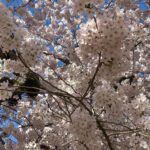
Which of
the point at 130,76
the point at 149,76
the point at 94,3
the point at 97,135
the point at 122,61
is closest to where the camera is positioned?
the point at 94,3

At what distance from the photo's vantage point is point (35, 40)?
449cm

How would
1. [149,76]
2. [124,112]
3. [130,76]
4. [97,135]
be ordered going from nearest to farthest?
[97,135] < [124,112] < [130,76] < [149,76]

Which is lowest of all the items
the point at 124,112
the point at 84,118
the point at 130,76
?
the point at 84,118

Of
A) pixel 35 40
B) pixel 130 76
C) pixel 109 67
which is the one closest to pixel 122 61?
pixel 109 67

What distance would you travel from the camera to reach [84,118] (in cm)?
452

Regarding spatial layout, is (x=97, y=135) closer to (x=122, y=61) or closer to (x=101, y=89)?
(x=101, y=89)

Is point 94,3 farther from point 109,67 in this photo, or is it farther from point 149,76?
point 149,76

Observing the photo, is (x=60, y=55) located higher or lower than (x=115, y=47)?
higher

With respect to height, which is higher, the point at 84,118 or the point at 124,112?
the point at 124,112

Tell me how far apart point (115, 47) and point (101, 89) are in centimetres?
114

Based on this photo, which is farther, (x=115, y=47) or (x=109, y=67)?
(x=109, y=67)

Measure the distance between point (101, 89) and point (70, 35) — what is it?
774 centimetres

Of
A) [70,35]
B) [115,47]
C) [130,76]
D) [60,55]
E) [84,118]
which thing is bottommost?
[84,118]

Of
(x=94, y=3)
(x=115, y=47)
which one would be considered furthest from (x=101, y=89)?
(x=94, y=3)
